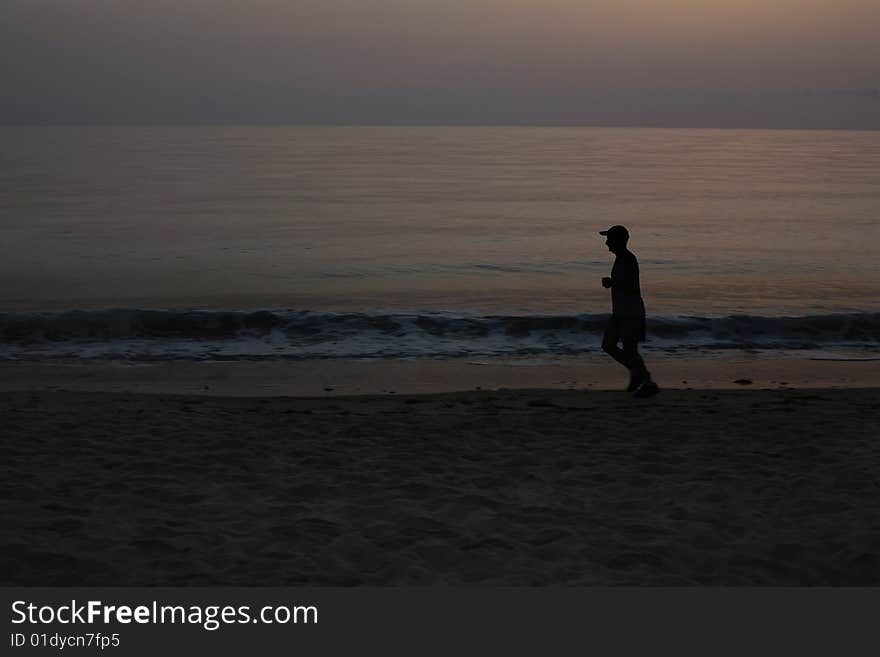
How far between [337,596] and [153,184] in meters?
51.4

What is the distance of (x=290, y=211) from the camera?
40.1m

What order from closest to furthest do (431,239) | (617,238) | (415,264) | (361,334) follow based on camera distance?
1. (617,238)
2. (361,334)
3. (415,264)
4. (431,239)

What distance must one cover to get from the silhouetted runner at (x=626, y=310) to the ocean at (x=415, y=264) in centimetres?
429

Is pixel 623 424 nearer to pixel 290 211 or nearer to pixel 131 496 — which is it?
pixel 131 496

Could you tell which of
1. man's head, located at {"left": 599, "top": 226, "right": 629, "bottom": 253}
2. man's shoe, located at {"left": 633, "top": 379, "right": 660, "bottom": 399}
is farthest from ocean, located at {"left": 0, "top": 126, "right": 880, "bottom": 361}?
man's head, located at {"left": 599, "top": 226, "right": 629, "bottom": 253}

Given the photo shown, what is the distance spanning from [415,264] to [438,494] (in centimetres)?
1960

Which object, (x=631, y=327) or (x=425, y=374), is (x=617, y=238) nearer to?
(x=631, y=327)

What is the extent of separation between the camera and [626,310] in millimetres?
10312

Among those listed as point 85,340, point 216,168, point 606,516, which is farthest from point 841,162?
point 606,516

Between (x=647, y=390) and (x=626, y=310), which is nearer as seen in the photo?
(x=626, y=310)

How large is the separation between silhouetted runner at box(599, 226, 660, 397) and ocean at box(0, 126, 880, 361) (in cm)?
429

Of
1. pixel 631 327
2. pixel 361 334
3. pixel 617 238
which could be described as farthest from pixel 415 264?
pixel 617 238

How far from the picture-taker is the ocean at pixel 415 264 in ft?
53.9

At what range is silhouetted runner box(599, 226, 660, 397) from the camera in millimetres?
10125
